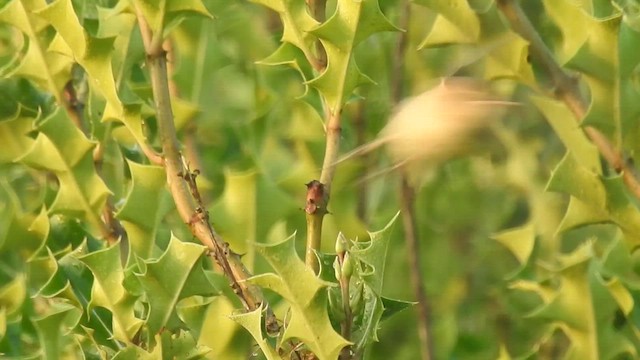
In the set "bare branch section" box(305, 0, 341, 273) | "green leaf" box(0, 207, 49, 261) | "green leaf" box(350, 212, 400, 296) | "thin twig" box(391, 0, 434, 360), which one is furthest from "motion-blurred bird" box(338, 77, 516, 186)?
"green leaf" box(0, 207, 49, 261)

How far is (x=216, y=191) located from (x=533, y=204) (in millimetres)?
402

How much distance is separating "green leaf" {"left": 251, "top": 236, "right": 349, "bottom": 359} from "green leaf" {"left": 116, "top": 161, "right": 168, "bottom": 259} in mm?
223

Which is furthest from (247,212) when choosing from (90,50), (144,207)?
(90,50)

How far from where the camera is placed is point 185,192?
1052 millimetres

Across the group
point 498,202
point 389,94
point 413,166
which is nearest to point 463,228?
point 498,202

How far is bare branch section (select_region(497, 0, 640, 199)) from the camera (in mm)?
1142

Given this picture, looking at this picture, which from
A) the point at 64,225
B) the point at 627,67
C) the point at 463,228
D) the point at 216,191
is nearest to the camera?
the point at 627,67

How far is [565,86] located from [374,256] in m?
0.36

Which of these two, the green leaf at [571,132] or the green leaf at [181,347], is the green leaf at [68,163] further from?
the green leaf at [571,132]

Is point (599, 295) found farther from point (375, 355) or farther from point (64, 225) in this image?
point (64, 225)

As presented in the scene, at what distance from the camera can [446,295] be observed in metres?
1.64

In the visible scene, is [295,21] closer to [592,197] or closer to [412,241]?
[592,197]

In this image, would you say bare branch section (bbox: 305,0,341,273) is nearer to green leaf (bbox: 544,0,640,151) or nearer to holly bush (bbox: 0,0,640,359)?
holly bush (bbox: 0,0,640,359)

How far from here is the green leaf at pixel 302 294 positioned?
89 cm
